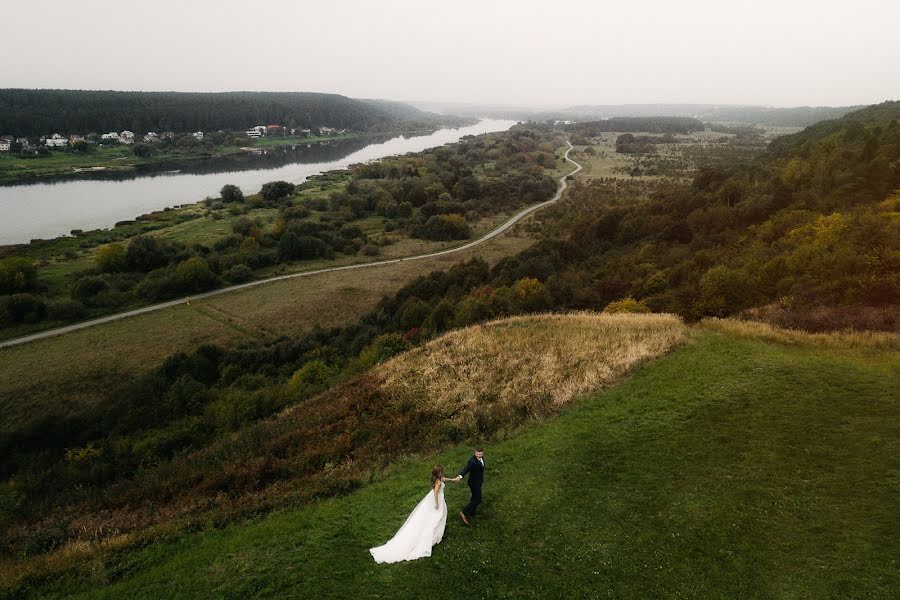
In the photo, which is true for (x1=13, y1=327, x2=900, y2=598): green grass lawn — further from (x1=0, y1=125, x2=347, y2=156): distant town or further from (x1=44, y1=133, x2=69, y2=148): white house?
(x1=44, y1=133, x2=69, y2=148): white house

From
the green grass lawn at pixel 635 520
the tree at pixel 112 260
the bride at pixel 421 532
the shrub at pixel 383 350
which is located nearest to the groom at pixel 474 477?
the green grass lawn at pixel 635 520

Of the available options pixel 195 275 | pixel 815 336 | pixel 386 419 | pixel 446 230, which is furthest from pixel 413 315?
pixel 446 230

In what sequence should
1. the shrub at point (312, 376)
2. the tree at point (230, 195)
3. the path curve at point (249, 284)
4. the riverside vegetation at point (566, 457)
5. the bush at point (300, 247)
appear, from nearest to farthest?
the riverside vegetation at point (566, 457)
the shrub at point (312, 376)
the path curve at point (249, 284)
the bush at point (300, 247)
the tree at point (230, 195)

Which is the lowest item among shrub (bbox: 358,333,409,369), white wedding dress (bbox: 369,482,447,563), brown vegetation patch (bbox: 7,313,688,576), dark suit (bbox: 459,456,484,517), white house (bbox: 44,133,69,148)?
shrub (bbox: 358,333,409,369)

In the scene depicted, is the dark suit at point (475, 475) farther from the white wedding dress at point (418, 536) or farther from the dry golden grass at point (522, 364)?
the dry golden grass at point (522, 364)

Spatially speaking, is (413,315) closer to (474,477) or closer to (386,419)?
(386,419)

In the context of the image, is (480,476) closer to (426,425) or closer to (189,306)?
(426,425)

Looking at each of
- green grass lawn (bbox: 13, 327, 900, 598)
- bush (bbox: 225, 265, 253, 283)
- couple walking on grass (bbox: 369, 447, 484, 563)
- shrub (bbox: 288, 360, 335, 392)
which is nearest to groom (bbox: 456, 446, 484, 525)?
couple walking on grass (bbox: 369, 447, 484, 563)
